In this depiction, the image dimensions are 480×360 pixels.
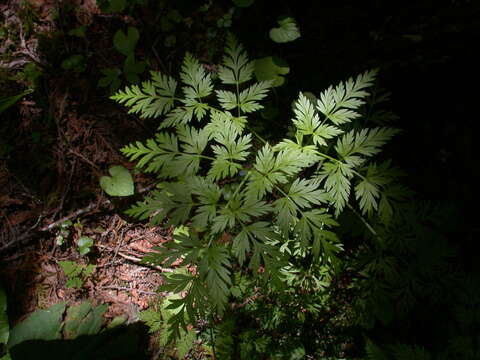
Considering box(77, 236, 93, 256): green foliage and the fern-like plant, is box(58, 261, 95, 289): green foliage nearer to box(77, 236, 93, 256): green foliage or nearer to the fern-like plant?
box(77, 236, 93, 256): green foliage

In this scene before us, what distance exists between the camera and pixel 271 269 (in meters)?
1.83

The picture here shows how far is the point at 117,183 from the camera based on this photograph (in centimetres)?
289

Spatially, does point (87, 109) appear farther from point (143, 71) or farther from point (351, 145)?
point (351, 145)

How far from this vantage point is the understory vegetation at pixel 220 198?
6.50 feet

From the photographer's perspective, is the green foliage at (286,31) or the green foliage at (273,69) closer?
the green foliage at (286,31)

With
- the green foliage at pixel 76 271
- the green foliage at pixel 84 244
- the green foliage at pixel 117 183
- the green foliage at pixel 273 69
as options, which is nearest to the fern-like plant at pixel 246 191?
the green foliage at pixel 273 69

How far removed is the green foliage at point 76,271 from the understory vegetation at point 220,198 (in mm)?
16

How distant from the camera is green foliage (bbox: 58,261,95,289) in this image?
2.93 metres

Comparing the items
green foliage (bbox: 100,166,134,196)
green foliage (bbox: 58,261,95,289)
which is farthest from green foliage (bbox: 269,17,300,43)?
green foliage (bbox: 58,261,95,289)

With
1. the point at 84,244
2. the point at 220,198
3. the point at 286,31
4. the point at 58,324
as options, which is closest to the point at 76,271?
the point at 84,244

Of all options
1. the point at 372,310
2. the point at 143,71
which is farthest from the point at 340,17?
the point at 372,310

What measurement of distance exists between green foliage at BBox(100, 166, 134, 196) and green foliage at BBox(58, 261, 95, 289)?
0.75m

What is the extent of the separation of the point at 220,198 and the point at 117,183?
93cm

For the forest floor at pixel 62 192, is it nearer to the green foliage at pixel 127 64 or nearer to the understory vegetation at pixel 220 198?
the understory vegetation at pixel 220 198
